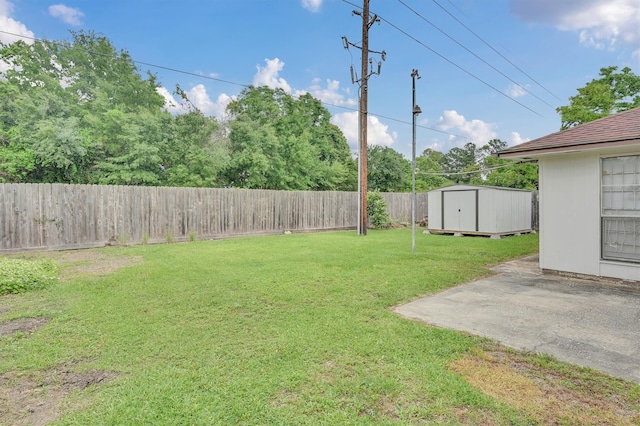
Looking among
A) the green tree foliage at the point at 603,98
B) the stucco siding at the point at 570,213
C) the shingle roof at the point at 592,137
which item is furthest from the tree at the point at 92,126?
the green tree foliage at the point at 603,98

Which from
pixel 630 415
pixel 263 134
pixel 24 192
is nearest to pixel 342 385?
pixel 630 415

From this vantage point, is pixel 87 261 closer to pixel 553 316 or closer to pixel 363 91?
pixel 553 316

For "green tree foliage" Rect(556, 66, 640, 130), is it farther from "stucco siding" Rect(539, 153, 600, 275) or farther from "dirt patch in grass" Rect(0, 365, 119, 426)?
"dirt patch in grass" Rect(0, 365, 119, 426)

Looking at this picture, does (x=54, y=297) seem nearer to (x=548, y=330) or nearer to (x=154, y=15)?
(x=548, y=330)

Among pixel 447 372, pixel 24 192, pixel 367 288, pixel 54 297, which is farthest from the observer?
pixel 24 192

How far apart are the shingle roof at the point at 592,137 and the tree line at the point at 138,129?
4.64 metres

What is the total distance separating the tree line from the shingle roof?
4639 mm

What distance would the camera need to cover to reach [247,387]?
91.7 inches

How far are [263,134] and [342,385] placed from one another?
16.2m

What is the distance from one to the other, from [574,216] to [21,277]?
8.66 m

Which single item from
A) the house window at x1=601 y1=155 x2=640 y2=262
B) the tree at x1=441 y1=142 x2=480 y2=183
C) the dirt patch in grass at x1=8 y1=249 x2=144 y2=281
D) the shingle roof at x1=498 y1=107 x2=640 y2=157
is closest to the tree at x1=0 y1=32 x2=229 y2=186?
the dirt patch in grass at x1=8 y1=249 x2=144 y2=281

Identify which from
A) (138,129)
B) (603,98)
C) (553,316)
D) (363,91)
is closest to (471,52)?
(363,91)

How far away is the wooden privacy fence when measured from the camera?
858 cm

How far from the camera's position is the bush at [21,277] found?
16.0ft
